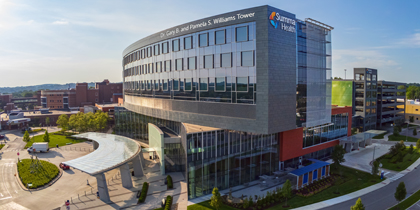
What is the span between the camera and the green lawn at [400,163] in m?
43.4

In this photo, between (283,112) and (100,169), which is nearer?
(100,169)

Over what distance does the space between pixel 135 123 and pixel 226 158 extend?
32693mm

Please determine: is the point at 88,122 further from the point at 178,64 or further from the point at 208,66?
the point at 208,66

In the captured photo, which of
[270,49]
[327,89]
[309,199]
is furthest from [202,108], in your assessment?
[327,89]

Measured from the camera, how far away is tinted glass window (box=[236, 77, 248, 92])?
32938 millimetres

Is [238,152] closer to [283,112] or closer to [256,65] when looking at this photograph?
[283,112]

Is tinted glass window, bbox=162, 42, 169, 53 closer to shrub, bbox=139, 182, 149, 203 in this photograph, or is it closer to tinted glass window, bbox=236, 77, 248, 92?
tinted glass window, bbox=236, 77, 248, 92

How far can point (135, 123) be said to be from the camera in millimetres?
60281

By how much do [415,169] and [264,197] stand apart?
2979 centimetres

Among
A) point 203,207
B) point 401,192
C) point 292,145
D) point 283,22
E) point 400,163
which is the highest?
point 283,22

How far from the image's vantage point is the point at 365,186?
115 ft

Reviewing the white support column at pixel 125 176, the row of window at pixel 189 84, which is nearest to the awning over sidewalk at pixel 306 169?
the row of window at pixel 189 84

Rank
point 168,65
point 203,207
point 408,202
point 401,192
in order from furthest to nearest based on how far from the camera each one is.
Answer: point 168,65
point 408,202
point 203,207
point 401,192

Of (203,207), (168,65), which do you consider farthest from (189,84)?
(203,207)
